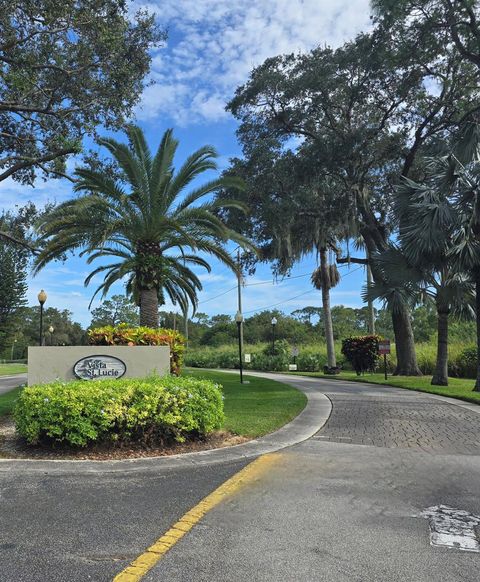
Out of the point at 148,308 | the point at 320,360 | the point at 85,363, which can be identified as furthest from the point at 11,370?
the point at 85,363

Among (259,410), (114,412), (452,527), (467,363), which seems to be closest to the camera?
(452,527)

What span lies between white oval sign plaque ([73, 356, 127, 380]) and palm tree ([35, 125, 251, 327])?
577 cm

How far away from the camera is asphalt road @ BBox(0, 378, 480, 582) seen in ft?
11.0

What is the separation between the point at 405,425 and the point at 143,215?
9450 millimetres

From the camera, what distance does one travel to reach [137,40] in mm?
13648

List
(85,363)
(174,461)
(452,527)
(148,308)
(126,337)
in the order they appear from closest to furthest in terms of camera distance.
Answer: (452,527) → (174,461) → (85,363) → (126,337) → (148,308)

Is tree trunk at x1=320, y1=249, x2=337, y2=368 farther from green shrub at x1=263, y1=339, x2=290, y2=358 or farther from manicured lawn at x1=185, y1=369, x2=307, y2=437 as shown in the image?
manicured lawn at x1=185, y1=369, x2=307, y2=437

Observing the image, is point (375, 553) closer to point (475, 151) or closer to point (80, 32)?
point (80, 32)

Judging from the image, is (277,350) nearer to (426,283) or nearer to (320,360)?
(320,360)

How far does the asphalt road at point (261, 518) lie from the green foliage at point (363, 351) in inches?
829

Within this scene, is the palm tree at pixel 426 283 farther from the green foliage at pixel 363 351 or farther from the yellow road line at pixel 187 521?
the yellow road line at pixel 187 521

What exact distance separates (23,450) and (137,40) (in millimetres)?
11397

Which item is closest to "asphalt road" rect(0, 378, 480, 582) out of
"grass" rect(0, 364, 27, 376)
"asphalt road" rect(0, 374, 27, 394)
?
"asphalt road" rect(0, 374, 27, 394)

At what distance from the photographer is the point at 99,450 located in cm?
650
